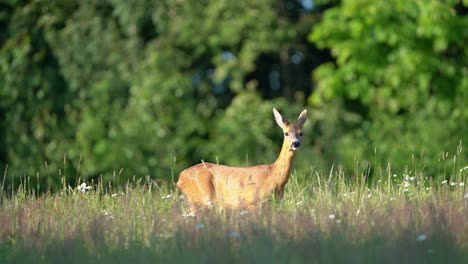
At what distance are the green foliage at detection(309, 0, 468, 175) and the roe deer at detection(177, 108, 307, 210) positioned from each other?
8.38 metres

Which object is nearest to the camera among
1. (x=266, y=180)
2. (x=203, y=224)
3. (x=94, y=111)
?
(x=203, y=224)

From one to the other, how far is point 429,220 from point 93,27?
13006mm

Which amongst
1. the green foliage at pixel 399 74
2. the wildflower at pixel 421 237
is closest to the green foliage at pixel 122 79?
the green foliage at pixel 399 74

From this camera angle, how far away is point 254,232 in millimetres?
6633

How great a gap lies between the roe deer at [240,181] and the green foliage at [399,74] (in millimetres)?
8383

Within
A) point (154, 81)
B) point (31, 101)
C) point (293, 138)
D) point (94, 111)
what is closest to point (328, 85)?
point (154, 81)

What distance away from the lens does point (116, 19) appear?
19.4 meters

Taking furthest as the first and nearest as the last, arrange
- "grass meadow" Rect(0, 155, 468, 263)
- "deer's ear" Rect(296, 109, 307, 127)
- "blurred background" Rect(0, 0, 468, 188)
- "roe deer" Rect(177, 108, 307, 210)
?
"blurred background" Rect(0, 0, 468, 188) < "deer's ear" Rect(296, 109, 307, 127) < "roe deer" Rect(177, 108, 307, 210) < "grass meadow" Rect(0, 155, 468, 263)

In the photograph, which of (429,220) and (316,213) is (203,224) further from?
(429,220)

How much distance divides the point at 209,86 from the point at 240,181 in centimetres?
1044

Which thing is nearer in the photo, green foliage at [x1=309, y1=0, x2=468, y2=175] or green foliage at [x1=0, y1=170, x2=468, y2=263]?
green foliage at [x1=0, y1=170, x2=468, y2=263]

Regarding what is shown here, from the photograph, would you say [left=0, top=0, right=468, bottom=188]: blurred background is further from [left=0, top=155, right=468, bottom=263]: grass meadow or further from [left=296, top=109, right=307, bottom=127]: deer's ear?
[left=0, top=155, right=468, bottom=263]: grass meadow

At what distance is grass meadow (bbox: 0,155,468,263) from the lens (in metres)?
6.14

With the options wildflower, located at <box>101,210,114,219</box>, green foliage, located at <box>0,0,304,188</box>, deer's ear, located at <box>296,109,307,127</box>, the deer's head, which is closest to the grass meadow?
wildflower, located at <box>101,210,114,219</box>
